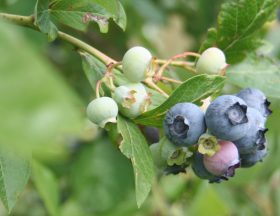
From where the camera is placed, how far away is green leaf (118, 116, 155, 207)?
74 centimetres

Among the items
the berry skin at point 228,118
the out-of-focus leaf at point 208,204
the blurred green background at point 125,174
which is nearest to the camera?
the berry skin at point 228,118

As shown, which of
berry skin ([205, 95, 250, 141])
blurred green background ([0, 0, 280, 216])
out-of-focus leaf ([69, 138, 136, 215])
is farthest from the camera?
out-of-focus leaf ([69, 138, 136, 215])

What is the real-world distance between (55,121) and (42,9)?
625 millimetres

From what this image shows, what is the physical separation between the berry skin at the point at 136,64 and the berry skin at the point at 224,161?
146 mm

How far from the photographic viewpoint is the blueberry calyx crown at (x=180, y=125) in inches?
28.1

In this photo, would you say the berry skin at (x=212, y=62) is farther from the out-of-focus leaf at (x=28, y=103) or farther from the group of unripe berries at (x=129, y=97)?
the out-of-focus leaf at (x=28, y=103)

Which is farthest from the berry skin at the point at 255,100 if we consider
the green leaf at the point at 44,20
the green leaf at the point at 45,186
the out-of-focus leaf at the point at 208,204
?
the out-of-focus leaf at the point at 208,204

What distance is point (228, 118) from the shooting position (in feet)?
2.33

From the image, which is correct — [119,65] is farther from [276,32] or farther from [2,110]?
[276,32]

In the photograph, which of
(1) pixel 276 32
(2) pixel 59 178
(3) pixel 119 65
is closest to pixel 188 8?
(1) pixel 276 32

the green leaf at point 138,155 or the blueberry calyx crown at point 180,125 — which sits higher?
the blueberry calyx crown at point 180,125

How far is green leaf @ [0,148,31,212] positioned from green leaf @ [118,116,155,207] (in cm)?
16

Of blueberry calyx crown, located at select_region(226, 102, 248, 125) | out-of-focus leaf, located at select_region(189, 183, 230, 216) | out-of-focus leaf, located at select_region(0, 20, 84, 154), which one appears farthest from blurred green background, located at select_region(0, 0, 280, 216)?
out-of-focus leaf, located at select_region(0, 20, 84, 154)

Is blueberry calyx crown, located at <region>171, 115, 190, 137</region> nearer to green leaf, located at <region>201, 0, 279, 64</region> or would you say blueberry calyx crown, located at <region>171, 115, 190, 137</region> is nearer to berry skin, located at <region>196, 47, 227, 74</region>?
berry skin, located at <region>196, 47, 227, 74</region>
